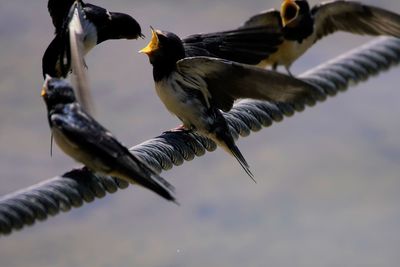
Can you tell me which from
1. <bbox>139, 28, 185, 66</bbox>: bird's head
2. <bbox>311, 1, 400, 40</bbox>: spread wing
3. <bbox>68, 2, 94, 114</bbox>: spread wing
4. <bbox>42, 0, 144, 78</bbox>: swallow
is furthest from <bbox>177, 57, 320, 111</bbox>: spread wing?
<bbox>311, 1, 400, 40</bbox>: spread wing

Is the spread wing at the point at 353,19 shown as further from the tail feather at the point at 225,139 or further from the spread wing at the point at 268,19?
the tail feather at the point at 225,139

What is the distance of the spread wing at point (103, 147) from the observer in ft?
8.24

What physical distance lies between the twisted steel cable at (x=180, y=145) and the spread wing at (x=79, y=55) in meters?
0.20

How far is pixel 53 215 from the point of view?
89.2 inches

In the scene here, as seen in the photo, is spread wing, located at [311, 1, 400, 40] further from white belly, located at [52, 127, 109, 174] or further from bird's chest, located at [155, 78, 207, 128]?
white belly, located at [52, 127, 109, 174]

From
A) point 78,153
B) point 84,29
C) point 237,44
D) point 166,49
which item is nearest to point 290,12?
point 84,29

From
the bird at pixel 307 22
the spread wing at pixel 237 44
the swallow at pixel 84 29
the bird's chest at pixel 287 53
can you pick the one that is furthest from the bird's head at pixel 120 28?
the spread wing at pixel 237 44

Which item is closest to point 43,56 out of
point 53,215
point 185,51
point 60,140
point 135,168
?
point 185,51

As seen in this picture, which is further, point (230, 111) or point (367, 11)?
point (367, 11)

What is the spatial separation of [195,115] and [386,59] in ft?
2.43

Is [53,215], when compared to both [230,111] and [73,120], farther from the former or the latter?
[230,111]

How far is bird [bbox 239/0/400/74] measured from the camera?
161 inches

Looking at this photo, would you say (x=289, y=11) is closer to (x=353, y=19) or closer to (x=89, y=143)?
(x=353, y=19)

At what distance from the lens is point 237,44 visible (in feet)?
11.2
